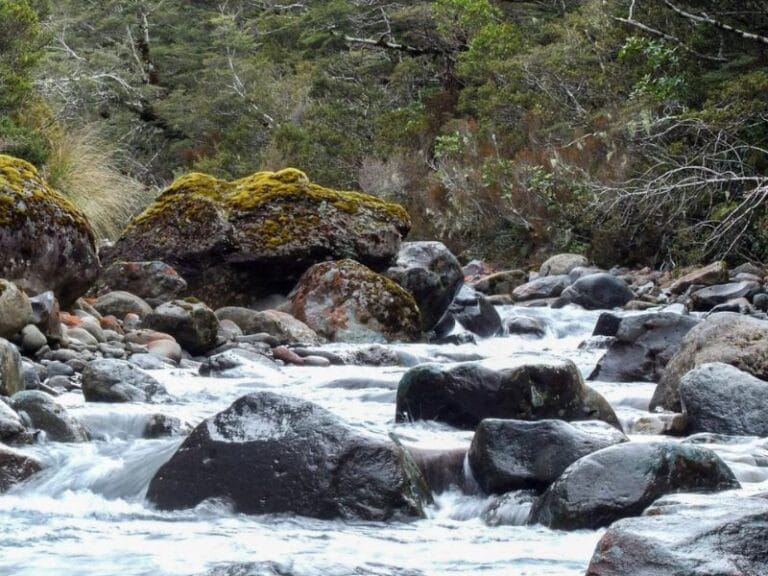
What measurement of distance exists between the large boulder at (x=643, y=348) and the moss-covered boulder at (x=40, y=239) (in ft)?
14.0

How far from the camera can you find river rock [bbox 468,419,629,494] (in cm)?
535

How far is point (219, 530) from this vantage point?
4.77 meters

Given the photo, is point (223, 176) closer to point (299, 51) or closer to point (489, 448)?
point (299, 51)

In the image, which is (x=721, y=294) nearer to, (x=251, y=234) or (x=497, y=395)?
(x=251, y=234)

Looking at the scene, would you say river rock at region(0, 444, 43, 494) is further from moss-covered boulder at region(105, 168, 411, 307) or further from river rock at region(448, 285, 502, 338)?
river rock at region(448, 285, 502, 338)

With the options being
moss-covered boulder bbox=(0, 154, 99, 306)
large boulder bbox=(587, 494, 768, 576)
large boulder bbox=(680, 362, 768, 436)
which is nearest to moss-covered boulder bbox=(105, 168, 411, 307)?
moss-covered boulder bbox=(0, 154, 99, 306)

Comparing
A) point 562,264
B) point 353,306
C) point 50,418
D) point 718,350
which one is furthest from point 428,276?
point 50,418

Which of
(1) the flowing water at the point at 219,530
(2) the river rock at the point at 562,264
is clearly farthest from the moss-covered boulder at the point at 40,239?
(2) the river rock at the point at 562,264

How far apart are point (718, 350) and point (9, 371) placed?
14.2 ft

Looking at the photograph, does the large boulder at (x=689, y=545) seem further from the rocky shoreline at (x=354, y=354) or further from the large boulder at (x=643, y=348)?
the large boulder at (x=643, y=348)

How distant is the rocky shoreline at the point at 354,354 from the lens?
501 cm

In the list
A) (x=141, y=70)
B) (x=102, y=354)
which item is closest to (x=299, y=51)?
(x=141, y=70)

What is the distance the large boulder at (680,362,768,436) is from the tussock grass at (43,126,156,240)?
9.43m

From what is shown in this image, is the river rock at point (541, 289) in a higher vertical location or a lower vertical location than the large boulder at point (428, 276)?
lower
